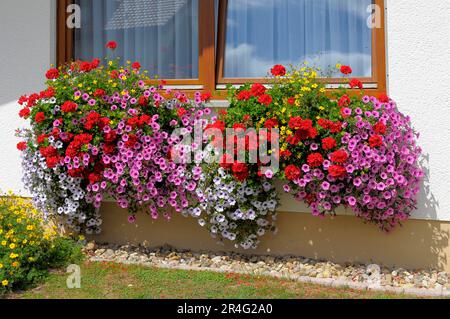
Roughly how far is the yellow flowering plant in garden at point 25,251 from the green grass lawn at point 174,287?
0.12m

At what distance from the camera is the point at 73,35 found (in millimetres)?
5312

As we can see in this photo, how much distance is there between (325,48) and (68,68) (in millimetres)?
2556

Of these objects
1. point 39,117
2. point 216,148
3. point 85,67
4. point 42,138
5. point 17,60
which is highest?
point 17,60

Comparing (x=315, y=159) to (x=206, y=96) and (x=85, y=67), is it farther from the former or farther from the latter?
(x=85, y=67)

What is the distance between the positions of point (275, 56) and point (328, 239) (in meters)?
1.74

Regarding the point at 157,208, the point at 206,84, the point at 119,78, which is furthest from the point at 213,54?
the point at 157,208

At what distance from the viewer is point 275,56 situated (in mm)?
4730

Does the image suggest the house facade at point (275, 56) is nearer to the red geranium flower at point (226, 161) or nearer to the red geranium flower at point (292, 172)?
the red geranium flower at point (292, 172)

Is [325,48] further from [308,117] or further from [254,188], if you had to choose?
[254,188]

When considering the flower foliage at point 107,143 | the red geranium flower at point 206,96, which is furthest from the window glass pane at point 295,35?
the flower foliage at point 107,143

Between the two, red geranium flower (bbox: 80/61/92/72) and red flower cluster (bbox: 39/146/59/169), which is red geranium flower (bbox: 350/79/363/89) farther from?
red flower cluster (bbox: 39/146/59/169)

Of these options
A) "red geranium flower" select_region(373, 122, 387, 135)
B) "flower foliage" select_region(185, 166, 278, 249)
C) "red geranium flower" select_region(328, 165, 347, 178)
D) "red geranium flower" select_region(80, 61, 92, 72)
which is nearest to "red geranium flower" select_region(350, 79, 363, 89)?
"red geranium flower" select_region(373, 122, 387, 135)

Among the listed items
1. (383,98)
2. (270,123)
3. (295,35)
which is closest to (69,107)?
(270,123)

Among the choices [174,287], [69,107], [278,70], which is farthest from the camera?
[69,107]
